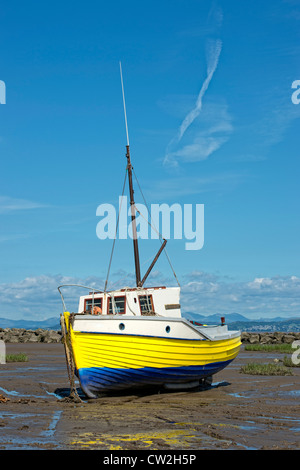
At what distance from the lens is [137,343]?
677 inches

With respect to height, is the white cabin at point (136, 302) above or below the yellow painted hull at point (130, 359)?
above

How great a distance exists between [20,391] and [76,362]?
11.5 ft

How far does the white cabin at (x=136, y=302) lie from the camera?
1896cm

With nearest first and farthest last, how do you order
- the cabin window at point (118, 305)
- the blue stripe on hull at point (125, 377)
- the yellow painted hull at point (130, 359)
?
the yellow painted hull at point (130, 359)
the blue stripe on hull at point (125, 377)
the cabin window at point (118, 305)

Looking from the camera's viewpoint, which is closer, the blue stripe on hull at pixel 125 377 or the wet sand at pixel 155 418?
the wet sand at pixel 155 418

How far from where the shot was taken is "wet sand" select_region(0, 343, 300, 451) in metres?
10.7

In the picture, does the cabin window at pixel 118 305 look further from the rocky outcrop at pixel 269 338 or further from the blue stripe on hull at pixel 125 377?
the rocky outcrop at pixel 269 338

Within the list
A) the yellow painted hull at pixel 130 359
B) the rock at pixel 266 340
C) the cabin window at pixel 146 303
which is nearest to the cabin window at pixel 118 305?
the cabin window at pixel 146 303

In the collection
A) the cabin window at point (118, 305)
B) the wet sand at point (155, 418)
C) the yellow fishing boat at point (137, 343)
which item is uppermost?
the cabin window at point (118, 305)

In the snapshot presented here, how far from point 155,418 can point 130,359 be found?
3.59 m

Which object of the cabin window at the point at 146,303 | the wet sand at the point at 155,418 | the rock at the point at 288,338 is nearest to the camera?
the wet sand at the point at 155,418

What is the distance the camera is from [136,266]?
72.3 ft

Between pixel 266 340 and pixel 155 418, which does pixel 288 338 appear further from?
pixel 155 418
